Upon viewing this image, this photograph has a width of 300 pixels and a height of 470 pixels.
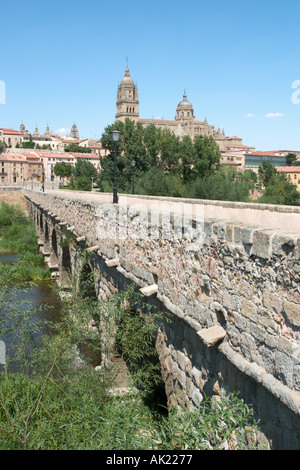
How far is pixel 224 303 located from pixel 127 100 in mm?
112984

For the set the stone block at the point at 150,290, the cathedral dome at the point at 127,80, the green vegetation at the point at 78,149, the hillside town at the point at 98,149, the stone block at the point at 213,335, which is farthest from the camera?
the cathedral dome at the point at 127,80

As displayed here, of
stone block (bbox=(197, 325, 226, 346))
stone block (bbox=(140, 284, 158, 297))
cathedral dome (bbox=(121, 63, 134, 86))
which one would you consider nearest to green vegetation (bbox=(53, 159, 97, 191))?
cathedral dome (bbox=(121, 63, 134, 86))

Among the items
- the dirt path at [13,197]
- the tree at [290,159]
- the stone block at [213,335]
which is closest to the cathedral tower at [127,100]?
the tree at [290,159]

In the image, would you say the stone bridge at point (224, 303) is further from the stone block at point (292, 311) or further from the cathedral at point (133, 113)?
the cathedral at point (133, 113)

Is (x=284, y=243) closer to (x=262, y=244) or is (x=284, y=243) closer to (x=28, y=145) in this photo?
(x=262, y=244)

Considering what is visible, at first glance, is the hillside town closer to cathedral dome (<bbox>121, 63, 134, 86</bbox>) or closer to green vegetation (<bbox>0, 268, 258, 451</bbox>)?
cathedral dome (<bbox>121, 63, 134, 86</bbox>)

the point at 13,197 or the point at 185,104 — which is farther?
the point at 185,104

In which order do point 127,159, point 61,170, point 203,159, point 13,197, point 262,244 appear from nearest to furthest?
point 262,244 < point 203,159 < point 127,159 < point 13,197 < point 61,170

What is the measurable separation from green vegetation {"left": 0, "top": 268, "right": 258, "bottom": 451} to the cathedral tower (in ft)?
358

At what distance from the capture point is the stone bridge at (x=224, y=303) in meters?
2.99

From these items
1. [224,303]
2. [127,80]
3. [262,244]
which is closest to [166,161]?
[224,303]

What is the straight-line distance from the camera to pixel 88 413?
3.93 metres

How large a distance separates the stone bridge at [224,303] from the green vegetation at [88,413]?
9.4 inches
